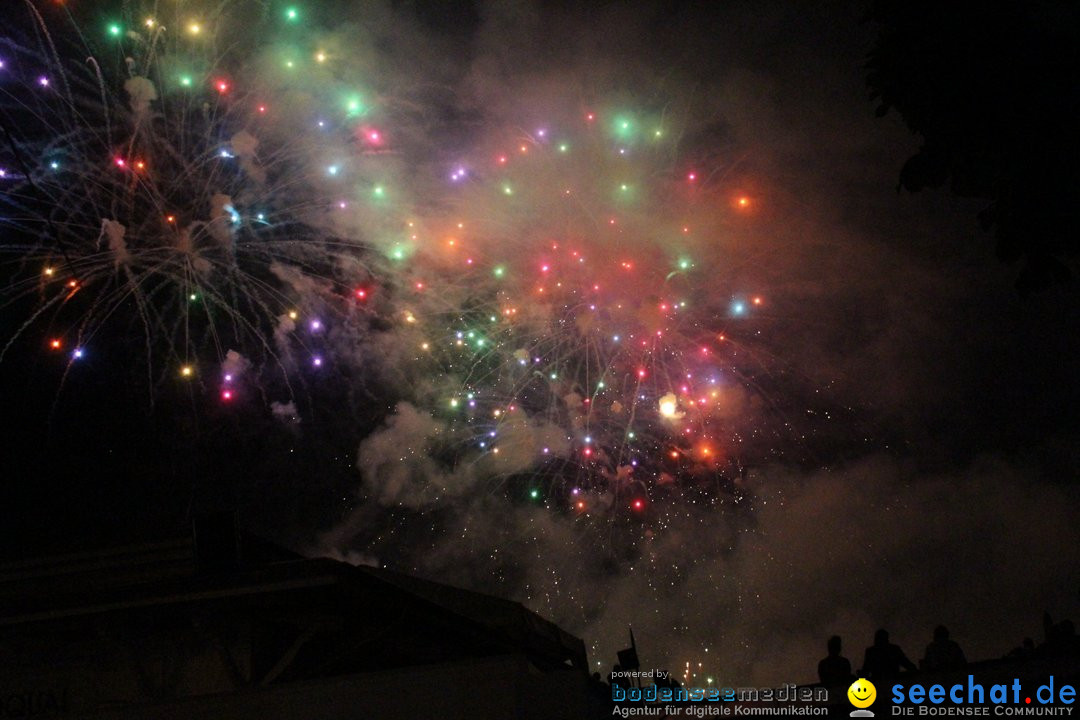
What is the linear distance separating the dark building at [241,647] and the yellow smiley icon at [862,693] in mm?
2584

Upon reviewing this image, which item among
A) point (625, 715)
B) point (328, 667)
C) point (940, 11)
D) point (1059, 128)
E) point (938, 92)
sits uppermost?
point (940, 11)

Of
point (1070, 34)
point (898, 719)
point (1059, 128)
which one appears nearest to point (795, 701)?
point (898, 719)

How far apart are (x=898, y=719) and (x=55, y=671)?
8.45 m

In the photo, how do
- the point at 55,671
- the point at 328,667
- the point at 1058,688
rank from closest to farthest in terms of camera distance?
the point at 1058,688 → the point at 328,667 → the point at 55,671

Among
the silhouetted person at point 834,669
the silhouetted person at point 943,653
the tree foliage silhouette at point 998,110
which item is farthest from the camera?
the silhouetted person at point 943,653

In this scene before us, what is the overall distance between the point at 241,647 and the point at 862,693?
609 cm

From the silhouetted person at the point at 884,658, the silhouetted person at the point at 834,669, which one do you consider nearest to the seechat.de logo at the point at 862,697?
the silhouetted person at the point at 834,669

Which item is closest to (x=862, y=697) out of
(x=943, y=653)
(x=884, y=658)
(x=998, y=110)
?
(x=884, y=658)

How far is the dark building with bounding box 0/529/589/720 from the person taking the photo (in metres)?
7.06

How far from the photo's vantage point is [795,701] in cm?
695

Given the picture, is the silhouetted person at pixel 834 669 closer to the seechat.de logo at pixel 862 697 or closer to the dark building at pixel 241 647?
the seechat.de logo at pixel 862 697

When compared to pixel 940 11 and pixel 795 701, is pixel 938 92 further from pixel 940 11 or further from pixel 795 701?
pixel 795 701

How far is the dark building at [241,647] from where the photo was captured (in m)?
7.06

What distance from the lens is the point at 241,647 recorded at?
7.89 m
